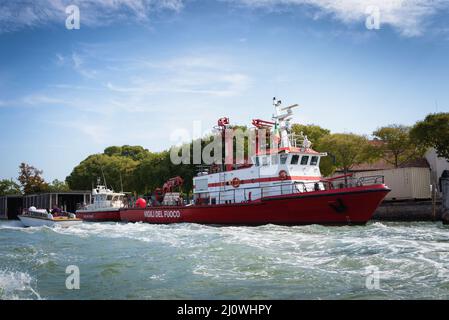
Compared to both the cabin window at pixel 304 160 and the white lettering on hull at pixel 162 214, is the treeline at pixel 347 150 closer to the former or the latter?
the cabin window at pixel 304 160

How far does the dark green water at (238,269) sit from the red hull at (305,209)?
5.11m

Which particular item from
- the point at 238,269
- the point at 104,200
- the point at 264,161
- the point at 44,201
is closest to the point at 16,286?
the point at 238,269

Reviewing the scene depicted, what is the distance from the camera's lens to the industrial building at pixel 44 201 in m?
56.3

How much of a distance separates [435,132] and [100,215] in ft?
97.4

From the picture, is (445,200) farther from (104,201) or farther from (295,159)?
(104,201)

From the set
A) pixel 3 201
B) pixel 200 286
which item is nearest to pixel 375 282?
pixel 200 286

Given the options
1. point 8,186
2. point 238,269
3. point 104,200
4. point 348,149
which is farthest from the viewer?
point 8,186

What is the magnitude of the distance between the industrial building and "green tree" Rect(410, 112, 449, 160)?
3643cm

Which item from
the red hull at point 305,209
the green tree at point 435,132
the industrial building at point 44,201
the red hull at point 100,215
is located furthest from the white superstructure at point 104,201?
the green tree at point 435,132

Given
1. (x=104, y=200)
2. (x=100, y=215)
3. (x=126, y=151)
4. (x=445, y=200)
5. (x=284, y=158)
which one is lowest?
(x=100, y=215)

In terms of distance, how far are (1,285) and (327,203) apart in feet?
52.5

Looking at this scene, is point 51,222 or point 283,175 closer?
point 283,175

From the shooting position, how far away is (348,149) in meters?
42.1
